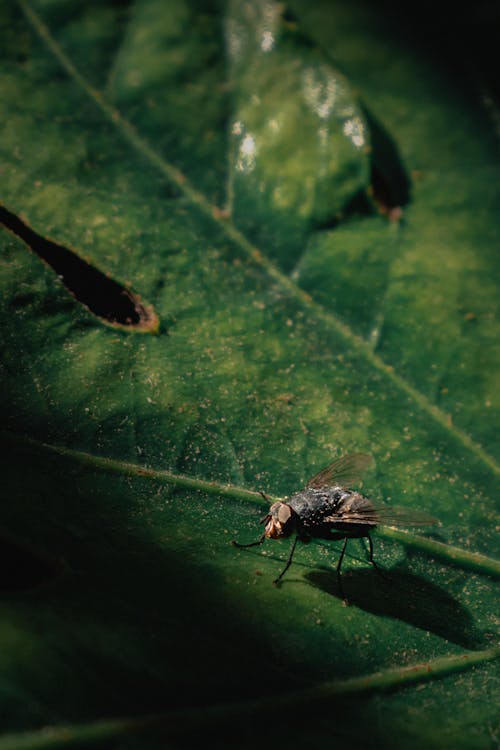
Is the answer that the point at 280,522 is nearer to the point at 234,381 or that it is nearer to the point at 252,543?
the point at 252,543

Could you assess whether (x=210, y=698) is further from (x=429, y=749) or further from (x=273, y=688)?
(x=429, y=749)

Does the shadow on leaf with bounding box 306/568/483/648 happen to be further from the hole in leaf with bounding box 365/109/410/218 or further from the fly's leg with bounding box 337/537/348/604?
the hole in leaf with bounding box 365/109/410/218

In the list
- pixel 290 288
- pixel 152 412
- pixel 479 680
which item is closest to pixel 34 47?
pixel 290 288

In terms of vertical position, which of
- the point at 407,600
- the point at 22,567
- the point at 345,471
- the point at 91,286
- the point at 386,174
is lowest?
the point at 407,600

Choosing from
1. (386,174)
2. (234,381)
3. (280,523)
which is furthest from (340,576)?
(386,174)

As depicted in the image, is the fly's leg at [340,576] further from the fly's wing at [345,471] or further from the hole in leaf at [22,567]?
the hole in leaf at [22,567]

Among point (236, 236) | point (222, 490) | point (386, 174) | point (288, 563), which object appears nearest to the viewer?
point (288, 563)

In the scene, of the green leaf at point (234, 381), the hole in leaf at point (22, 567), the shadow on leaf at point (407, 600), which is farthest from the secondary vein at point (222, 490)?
the hole in leaf at point (22, 567)

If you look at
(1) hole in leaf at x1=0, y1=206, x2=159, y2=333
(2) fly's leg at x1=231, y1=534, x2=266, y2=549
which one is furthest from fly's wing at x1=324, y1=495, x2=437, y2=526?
(1) hole in leaf at x1=0, y1=206, x2=159, y2=333
